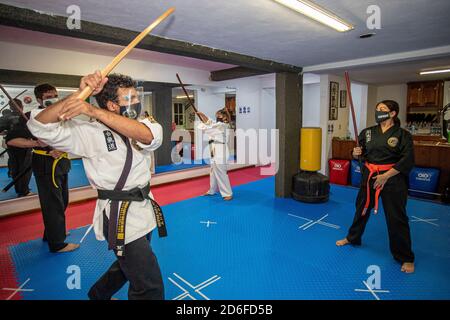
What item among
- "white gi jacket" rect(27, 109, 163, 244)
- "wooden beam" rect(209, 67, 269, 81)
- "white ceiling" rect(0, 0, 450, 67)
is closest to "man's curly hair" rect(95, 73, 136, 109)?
"white gi jacket" rect(27, 109, 163, 244)

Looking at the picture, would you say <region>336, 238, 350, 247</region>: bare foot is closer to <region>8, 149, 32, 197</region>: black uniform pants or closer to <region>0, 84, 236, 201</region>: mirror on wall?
<region>0, 84, 236, 201</region>: mirror on wall

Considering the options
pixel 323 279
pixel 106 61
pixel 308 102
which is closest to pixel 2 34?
pixel 106 61

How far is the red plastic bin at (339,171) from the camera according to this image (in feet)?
19.2

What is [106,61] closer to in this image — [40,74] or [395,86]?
[40,74]

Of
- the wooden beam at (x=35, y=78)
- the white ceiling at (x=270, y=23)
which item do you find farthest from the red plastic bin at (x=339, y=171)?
the wooden beam at (x=35, y=78)

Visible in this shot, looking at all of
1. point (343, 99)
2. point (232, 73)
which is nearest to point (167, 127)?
point (232, 73)

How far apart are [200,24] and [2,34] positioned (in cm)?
300

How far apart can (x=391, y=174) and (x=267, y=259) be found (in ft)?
4.84

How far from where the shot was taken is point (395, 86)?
8.28 meters

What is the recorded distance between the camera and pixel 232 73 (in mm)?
6312

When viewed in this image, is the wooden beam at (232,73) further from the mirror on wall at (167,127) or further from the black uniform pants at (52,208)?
the black uniform pants at (52,208)

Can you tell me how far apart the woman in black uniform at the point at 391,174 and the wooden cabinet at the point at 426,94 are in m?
6.12
